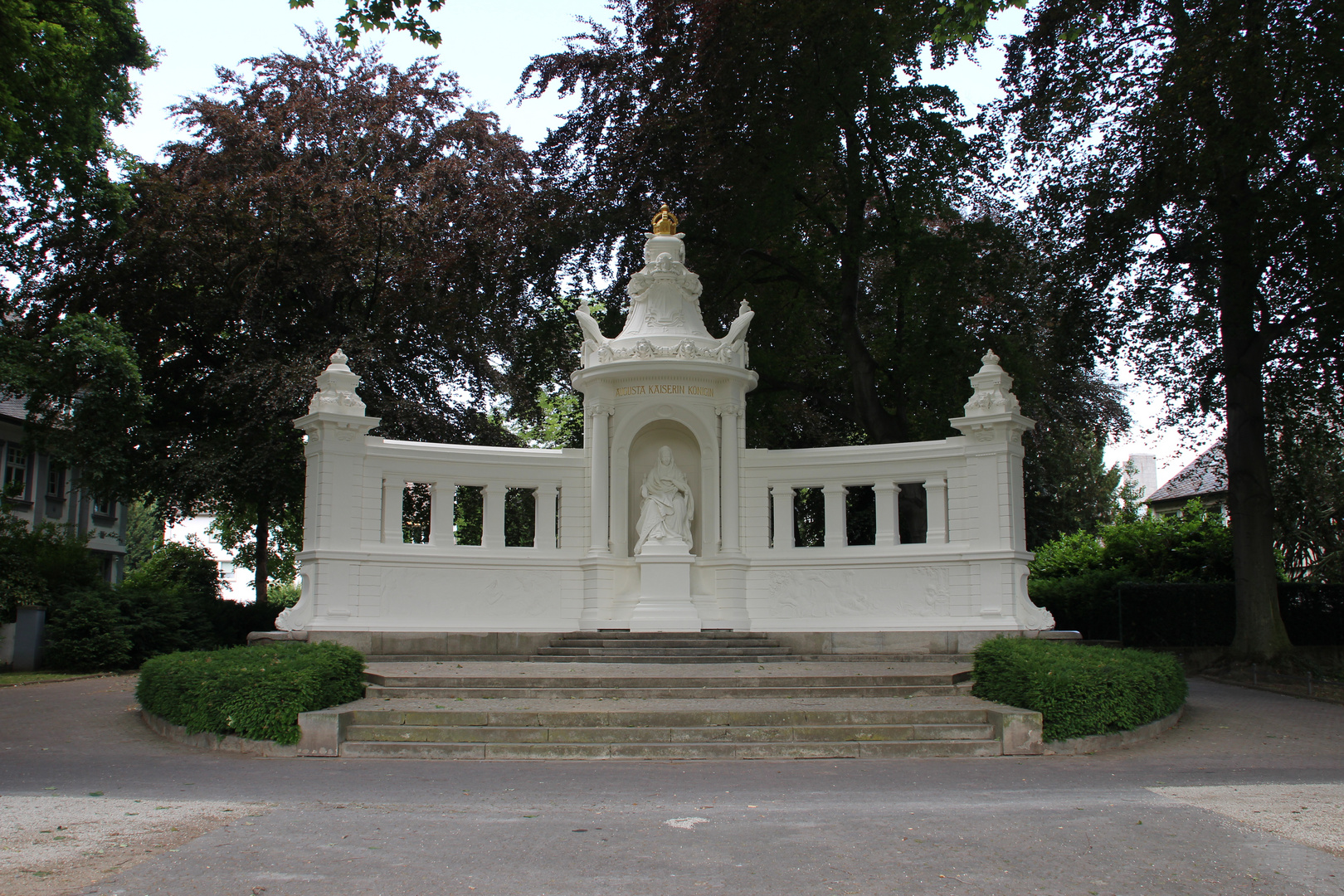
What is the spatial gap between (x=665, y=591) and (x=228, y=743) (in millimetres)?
8581

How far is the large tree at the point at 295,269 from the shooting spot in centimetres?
2436

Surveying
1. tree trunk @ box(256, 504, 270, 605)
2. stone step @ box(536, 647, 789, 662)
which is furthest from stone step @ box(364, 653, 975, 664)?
tree trunk @ box(256, 504, 270, 605)

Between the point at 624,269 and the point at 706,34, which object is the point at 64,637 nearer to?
the point at 624,269

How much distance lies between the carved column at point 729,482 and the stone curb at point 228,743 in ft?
31.1

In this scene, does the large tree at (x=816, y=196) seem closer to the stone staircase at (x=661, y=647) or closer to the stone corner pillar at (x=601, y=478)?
the stone corner pillar at (x=601, y=478)

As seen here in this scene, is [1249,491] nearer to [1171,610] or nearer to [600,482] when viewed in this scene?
[1171,610]

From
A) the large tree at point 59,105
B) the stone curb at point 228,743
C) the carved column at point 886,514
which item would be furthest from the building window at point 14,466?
the carved column at point 886,514

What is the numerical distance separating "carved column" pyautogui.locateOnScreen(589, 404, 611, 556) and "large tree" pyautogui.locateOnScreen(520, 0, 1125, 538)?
5.23 m

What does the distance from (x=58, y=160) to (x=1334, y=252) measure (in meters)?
22.5

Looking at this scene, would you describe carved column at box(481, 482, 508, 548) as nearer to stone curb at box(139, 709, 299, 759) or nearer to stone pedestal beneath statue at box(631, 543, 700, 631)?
stone pedestal beneath statue at box(631, 543, 700, 631)

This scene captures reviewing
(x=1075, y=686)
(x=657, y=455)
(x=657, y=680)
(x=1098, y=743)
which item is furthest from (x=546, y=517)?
(x=1098, y=743)

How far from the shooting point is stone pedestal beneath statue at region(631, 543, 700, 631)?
18359 mm

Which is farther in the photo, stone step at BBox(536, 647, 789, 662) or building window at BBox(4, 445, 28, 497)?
building window at BBox(4, 445, 28, 497)

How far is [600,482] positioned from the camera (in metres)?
19.3
